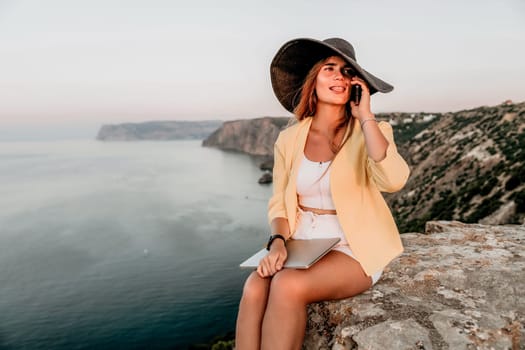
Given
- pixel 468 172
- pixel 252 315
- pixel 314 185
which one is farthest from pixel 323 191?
pixel 468 172

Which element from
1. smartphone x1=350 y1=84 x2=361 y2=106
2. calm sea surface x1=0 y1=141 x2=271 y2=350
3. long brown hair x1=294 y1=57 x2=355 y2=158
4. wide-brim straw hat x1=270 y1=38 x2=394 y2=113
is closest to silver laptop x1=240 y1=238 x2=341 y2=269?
long brown hair x1=294 y1=57 x2=355 y2=158

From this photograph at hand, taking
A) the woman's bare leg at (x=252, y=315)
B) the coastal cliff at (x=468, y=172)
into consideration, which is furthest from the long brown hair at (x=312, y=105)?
the coastal cliff at (x=468, y=172)

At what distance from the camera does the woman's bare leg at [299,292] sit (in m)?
2.21

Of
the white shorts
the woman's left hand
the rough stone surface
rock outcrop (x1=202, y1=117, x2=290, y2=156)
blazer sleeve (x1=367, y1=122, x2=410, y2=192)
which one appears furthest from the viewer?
rock outcrop (x1=202, y1=117, x2=290, y2=156)

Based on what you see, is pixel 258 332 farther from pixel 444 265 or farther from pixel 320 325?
pixel 444 265

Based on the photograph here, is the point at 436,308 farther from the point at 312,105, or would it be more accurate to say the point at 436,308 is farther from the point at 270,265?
the point at 312,105

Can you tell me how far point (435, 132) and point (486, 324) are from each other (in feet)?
180

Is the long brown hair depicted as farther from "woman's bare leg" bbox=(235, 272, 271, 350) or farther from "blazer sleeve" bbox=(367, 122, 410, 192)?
"woman's bare leg" bbox=(235, 272, 271, 350)

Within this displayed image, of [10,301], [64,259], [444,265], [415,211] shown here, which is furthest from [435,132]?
[444,265]

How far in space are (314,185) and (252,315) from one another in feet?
3.23

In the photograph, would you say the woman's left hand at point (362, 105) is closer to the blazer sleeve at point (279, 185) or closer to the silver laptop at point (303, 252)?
the blazer sleeve at point (279, 185)

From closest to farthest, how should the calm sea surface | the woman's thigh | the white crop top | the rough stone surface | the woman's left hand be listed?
the rough stone surface < the woman's thigh < the woman's left hand < the white crop top < the calm sea surface

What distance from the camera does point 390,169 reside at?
8.02ft

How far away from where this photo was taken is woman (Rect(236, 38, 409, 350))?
2336 millimetres
